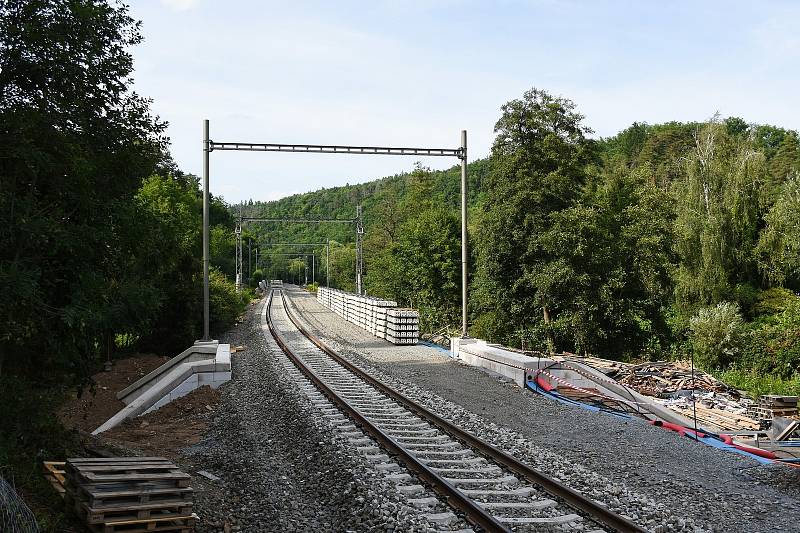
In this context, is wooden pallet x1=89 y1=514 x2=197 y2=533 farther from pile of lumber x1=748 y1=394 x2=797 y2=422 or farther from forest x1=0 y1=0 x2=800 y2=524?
pile of lumber x1=748 y1=394 x2=797 y2=422

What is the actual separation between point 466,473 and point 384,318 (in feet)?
61.5

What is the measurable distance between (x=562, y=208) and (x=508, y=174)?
A: 9.02ft

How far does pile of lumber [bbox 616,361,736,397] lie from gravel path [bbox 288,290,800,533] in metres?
4.88

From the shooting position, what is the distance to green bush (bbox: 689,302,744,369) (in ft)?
94.8

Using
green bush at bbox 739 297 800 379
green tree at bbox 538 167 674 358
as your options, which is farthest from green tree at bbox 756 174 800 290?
green tree at bbox 538 167 674 358

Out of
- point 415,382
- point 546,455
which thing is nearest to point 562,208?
point 415,382

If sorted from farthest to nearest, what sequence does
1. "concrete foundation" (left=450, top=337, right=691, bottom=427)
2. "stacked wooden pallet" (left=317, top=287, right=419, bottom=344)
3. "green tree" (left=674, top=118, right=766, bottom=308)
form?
1. "green tree" (left=674, top=118, right=766, bottom=308)
2. "stacked wooden pallet" (left=317, top=287, right=419, bottom=344)
3. "concrete foundation" (left=450, top=337, right=691, bottom=427)

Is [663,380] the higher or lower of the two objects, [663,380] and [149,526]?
the lower

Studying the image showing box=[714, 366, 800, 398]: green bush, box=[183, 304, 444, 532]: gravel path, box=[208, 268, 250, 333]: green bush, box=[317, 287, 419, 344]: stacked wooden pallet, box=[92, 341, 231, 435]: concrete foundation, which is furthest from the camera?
box=[208, 268, 250, 333]: green bush

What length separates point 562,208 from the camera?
1113 inches

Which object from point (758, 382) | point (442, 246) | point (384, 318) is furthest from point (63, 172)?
point (442, 246)

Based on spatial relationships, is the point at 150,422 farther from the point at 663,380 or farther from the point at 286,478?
the point at 663,380

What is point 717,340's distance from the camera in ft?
95.5

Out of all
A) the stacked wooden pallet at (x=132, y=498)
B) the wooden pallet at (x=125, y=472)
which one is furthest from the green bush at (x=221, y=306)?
the stacked wooden pallet at (x=132, y=498)
